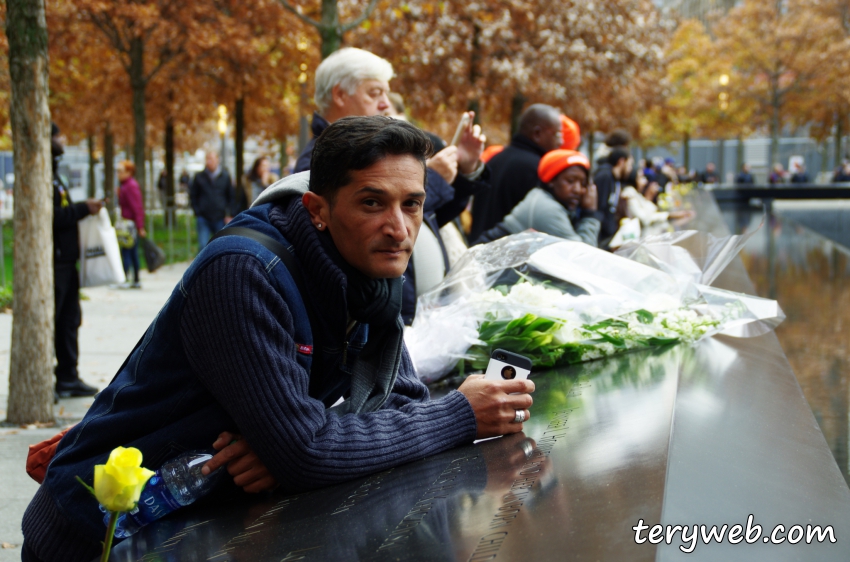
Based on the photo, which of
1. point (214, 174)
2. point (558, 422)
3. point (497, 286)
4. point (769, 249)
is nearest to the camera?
point (558, 422)

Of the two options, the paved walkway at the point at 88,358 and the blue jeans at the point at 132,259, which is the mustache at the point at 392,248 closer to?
the paved walkway at the point at 88,358

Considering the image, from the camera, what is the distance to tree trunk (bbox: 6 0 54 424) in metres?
5.55

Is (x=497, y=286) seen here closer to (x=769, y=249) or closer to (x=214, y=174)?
(x=769, y=249)

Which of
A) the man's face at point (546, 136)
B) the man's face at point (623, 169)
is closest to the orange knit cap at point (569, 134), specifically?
the man's face at point (546, 136)

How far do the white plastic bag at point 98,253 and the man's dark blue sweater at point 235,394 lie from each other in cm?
519

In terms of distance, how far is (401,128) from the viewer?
2.16 m

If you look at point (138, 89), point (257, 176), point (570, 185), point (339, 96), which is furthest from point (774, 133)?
point (339, 96)

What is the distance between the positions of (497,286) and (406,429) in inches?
57.9

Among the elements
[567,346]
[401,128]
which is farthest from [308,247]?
[567,346]

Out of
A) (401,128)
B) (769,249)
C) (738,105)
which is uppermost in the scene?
(738,105)

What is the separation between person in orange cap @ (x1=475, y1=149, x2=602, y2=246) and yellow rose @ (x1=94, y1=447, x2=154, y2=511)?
3.89 metres

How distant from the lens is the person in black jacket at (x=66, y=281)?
6727mm

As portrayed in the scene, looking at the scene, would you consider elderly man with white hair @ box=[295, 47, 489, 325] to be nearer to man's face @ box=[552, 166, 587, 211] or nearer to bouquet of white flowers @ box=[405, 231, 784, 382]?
bouquet of white flowers @ box=[405, 231, 784, 382]

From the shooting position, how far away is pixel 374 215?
217 cm
